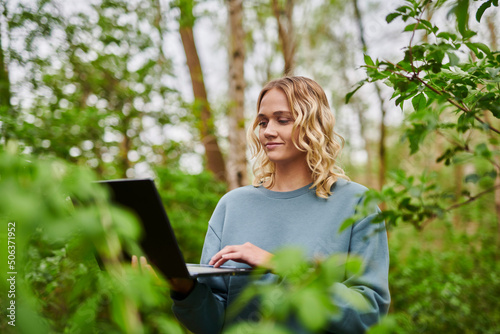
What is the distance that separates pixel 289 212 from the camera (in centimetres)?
178

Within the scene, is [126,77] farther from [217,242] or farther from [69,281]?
[217,242]

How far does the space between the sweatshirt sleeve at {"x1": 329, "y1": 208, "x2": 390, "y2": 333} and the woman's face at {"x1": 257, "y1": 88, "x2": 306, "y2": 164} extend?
20.1 inches

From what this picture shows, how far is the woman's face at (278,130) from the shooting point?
6.06 ft

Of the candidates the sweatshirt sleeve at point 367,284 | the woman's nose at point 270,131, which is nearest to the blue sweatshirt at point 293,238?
the sweatshirt sleeve at point 367,284

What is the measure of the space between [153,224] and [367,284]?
2.71ft

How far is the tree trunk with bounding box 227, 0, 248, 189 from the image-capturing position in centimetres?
449

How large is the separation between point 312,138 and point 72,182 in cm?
142

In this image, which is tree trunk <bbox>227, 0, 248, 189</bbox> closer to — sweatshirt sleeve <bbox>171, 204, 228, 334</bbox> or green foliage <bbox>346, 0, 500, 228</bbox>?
sweatshirt sleeve <bbox>171, 204, 228, 334</bbox>

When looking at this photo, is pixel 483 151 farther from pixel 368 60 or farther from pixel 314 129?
pixel 314 129

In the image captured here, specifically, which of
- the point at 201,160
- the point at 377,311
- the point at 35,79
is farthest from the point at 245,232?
the point at 201,160

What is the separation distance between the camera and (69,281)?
8.59ft

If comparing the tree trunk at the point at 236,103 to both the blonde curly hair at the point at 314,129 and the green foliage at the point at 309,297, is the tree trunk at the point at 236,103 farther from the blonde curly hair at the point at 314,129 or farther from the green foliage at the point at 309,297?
the green foliage at the point at 309,297

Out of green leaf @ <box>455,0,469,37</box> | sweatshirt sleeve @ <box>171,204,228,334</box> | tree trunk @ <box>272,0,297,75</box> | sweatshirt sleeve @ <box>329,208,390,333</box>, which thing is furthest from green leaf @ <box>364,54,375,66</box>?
tree trunk @ <box>272,0,297,75</box>

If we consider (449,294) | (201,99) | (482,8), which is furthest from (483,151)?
(201,99)
